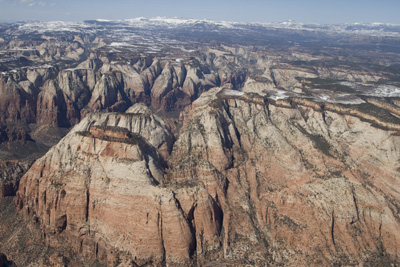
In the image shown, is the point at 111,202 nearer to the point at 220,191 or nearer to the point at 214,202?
the point at 214,202

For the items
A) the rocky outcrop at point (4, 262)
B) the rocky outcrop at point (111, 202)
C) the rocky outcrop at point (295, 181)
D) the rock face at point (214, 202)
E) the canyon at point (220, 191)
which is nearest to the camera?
the rocky outcrop at point (4, 262)

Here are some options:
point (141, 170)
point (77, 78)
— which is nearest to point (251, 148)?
point (141, 170)

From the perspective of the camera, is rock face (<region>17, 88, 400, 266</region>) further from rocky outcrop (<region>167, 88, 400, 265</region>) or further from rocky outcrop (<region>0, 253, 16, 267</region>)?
rocky outcrop (<region>0, 253, 16, 267</region>)

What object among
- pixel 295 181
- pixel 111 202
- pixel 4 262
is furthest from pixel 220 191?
pixel 4 262

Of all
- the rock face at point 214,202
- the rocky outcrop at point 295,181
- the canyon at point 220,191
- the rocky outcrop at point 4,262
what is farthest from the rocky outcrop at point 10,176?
the rocky outcrop at point 295,181

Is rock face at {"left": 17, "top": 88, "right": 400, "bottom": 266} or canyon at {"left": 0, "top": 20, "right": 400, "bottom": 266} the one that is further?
canyon at {"left": 0, "top": 20, "right": 400, "bottom": 266}

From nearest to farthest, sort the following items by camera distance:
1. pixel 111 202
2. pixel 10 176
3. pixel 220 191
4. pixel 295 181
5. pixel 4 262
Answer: pixel 4 262 → pixel 111 202 → pixel 220 191 → pixel 295 181 → pixel 10 176

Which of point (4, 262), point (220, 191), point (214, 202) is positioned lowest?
point (4, 262)

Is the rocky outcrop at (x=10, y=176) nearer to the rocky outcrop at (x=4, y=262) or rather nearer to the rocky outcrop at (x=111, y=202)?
the rocky outcrop at (x=111, y=202)

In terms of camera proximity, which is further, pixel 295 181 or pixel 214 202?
Answer: pixel 295 181

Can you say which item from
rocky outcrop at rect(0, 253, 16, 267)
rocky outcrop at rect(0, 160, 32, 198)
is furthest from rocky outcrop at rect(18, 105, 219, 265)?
rocky outcrop at rect(0, 160, 32, 198)
